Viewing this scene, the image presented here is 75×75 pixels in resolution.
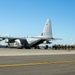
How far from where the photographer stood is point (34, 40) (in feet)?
271

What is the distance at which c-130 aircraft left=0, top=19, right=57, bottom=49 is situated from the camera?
82312 mm

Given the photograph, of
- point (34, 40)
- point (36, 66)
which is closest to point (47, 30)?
point (34, 40)

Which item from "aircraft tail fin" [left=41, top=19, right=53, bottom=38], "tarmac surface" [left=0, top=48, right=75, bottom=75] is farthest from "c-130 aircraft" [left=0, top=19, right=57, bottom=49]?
"tarmac surface" [left=0, top=48, right=75, bottom=75]

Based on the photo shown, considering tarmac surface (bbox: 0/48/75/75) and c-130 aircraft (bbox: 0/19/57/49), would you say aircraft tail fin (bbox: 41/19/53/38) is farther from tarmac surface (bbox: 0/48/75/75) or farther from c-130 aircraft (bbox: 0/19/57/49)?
tarmac surface (bbox: 0/48/75/75)

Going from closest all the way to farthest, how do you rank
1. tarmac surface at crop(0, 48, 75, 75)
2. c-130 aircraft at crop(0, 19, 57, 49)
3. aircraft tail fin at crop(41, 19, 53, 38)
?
tarmac surface at crop(0, 48, 75, 75) → c-130 aircraft at crop(0, 19, 57, 49) → aircraft tail fin at crop(41, 19, 53, 38)

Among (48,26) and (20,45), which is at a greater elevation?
(48,26)

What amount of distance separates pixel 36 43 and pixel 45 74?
73.3 meters

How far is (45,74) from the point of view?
10727 mm

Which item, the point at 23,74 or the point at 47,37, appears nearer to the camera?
the point at 23,74

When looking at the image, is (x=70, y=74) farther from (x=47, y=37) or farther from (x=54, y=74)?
(x=47, y=37)

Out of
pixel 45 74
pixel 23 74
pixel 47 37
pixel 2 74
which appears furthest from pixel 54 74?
pixel 47 37

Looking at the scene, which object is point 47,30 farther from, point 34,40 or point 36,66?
point 36,66

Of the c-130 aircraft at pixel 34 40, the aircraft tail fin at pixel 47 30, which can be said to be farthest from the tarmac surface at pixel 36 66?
the aircraft tail fin at pixel 47 30

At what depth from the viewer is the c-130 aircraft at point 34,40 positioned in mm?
82312
